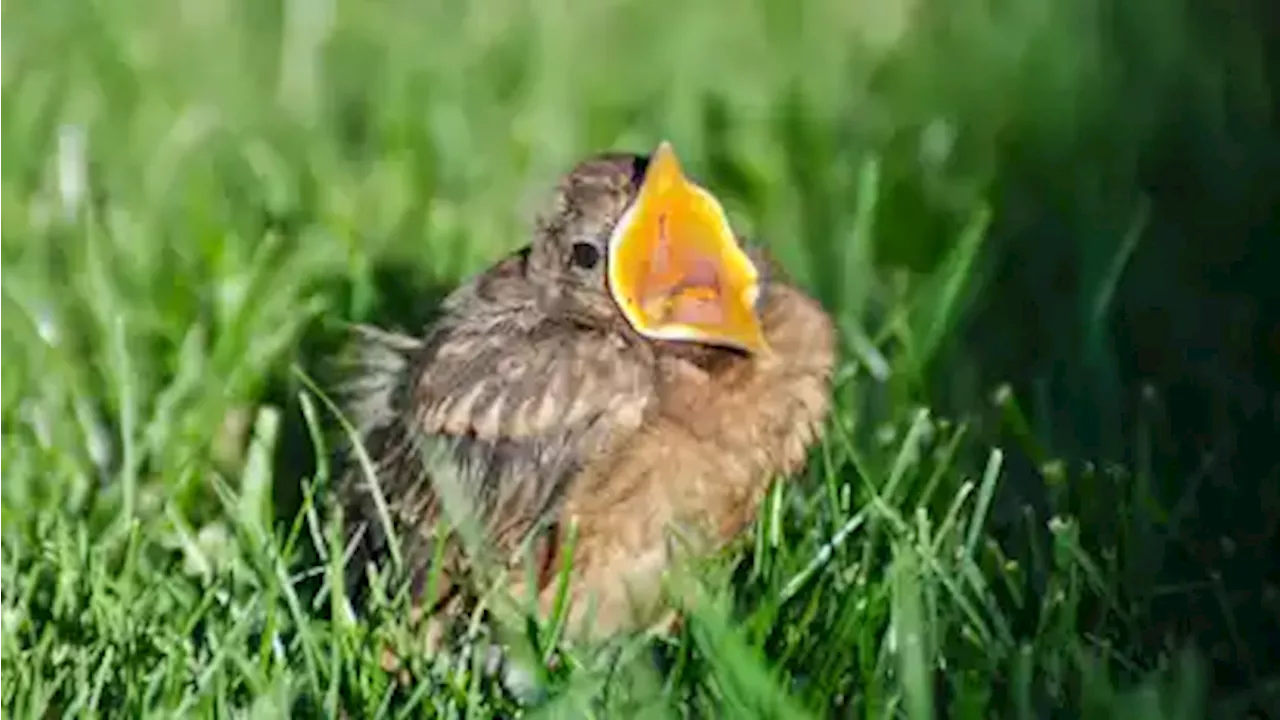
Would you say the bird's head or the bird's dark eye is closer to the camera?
the bird's head

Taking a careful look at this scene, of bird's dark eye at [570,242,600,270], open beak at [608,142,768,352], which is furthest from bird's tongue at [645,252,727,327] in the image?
bird's dark eye at [570,242,600,270]

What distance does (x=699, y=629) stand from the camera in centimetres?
274

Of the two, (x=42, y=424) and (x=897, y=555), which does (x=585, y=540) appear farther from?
(x=42, y=424)

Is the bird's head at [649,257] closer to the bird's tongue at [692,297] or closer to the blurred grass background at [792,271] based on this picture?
the bird's tongue at [692,297]

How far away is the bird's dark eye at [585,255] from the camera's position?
313cm

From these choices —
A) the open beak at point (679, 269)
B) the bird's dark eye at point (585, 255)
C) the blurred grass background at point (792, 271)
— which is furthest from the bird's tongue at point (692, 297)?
the blurred grass background at point (792, 271)

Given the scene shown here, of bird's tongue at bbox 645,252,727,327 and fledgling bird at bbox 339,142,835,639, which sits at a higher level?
bird's tongue at bbox 645,252,727,327

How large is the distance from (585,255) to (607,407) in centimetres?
20

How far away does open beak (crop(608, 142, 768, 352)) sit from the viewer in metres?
3.02

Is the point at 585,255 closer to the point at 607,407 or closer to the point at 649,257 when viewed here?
the point at 649,257

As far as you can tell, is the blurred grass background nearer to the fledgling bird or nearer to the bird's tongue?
the fledgling bird

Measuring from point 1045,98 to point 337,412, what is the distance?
6.60 ft

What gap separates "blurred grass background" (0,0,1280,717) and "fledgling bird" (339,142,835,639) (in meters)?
0.10

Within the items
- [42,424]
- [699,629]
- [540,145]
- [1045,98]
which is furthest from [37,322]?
[1045,98]
